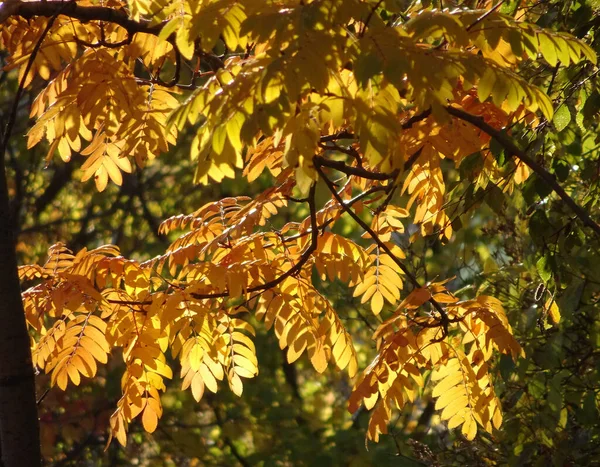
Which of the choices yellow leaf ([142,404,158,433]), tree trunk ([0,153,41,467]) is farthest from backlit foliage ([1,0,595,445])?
tree trunk ([0,153,41,467])

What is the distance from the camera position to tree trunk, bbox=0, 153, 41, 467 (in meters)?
2.35

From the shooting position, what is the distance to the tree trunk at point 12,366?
235 cm

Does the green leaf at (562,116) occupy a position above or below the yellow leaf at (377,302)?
above

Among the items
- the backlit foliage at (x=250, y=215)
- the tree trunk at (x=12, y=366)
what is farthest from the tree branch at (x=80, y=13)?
the tree trunk at (x=12, y=366)

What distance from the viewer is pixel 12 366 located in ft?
7.77

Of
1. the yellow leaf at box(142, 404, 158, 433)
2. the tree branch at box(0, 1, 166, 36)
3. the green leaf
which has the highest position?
the tree branch at box(0, 1, 166, 36)

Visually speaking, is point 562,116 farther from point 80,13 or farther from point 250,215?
point 80,13

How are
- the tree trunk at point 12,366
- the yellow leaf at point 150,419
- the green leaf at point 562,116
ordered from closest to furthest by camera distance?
the tree trunk at point 12,366, the green leaf at point 562,116, the yellow leaf at point 150,419

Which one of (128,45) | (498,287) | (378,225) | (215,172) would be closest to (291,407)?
(498,287)

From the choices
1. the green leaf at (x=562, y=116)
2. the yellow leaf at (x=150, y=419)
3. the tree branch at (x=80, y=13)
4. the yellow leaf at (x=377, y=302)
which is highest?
the tree branch at (x=80, y=13)

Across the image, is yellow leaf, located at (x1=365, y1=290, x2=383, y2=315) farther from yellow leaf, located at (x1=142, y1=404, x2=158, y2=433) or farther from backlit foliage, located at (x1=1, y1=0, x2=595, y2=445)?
yellow leaf, located at (x1=142, y1=404, x2=158, y2=433)

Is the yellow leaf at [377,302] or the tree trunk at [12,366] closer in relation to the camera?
the tree trunk at [12,366]

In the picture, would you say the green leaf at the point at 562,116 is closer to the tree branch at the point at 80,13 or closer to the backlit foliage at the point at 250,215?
the backlit foliage at the point at 250,215

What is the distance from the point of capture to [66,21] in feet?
9.23
